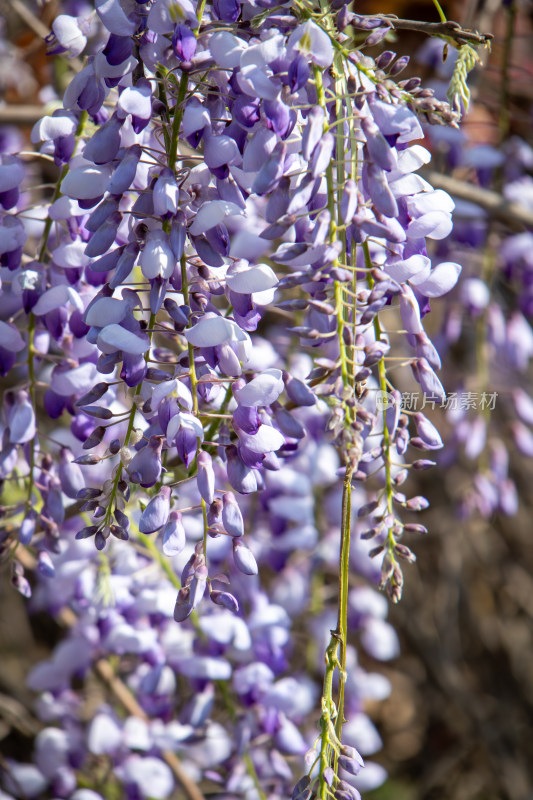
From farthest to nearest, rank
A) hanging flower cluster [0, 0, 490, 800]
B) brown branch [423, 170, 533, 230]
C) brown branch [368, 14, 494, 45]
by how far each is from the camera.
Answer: brown branch [423, 170, 533, 230] → brown branch [368, 14, 494, 45] → hanging flower cluster [0, 0, 490, 800]

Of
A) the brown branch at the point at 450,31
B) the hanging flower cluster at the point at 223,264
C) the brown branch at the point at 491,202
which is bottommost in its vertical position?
the brown branch at the point at 491,202

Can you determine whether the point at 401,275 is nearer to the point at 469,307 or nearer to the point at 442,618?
the point at 469,307

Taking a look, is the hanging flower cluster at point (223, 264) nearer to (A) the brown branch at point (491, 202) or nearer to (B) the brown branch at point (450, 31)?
(B) the brown branch at point (450, 31)

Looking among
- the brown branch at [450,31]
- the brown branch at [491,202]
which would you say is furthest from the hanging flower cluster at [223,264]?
the brown branch at [491,202]

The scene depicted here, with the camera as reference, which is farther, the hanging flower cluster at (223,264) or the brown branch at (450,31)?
the brown branch at (450,31)

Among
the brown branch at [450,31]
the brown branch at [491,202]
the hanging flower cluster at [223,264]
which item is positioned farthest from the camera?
the brown branch at [491,202]

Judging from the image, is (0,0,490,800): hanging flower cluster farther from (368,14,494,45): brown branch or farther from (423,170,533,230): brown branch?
(423,170,533,230): brown branch

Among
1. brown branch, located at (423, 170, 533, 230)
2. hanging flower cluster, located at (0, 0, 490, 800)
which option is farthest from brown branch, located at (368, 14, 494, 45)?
brown branch, located at (423, 170, 533, 230)

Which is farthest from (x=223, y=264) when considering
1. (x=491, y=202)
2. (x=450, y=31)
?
(x=491, y=202)

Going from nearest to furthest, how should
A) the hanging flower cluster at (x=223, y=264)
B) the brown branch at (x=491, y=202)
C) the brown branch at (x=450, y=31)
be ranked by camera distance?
Answer: the hanging flower cluster at (x=223, y=264)
the brown branch at (x=450, y=31)
the brown branch at (x=491, y=202)

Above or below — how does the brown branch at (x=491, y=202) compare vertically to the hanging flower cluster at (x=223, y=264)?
below

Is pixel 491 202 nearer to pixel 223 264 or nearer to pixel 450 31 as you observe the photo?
pixel 450 31
